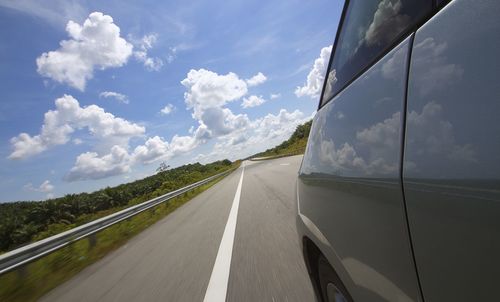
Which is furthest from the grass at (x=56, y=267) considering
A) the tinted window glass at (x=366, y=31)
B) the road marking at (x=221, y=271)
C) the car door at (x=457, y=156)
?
the car door at (x=457, y=156)

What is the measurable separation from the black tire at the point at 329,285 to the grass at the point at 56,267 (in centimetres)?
472

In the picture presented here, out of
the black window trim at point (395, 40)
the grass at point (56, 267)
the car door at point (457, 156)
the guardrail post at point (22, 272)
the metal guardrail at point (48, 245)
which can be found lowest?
the grass at point (56, 267)

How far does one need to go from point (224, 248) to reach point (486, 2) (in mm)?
5451

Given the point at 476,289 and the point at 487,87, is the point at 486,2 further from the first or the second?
the point at 476,289

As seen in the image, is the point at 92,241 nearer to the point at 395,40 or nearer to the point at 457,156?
→ the point at 395,40

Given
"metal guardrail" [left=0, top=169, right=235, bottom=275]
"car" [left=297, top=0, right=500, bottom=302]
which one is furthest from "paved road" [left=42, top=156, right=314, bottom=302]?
"car" [left=297, top=0, right=500, bottom=302]

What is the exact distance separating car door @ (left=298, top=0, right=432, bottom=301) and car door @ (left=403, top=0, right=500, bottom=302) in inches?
3.6

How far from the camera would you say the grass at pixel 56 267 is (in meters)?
5.58

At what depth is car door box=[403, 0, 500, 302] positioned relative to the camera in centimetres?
80

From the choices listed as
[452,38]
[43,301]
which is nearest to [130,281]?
[43,301]

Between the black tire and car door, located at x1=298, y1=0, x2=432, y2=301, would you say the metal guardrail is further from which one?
car door, located at x1=298, y1=0, x2=432, y2=301

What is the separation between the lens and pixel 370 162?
4.53 feet

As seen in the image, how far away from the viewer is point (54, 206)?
6494 cm

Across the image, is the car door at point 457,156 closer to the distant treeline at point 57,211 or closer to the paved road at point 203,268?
the paved road at point 203,268
